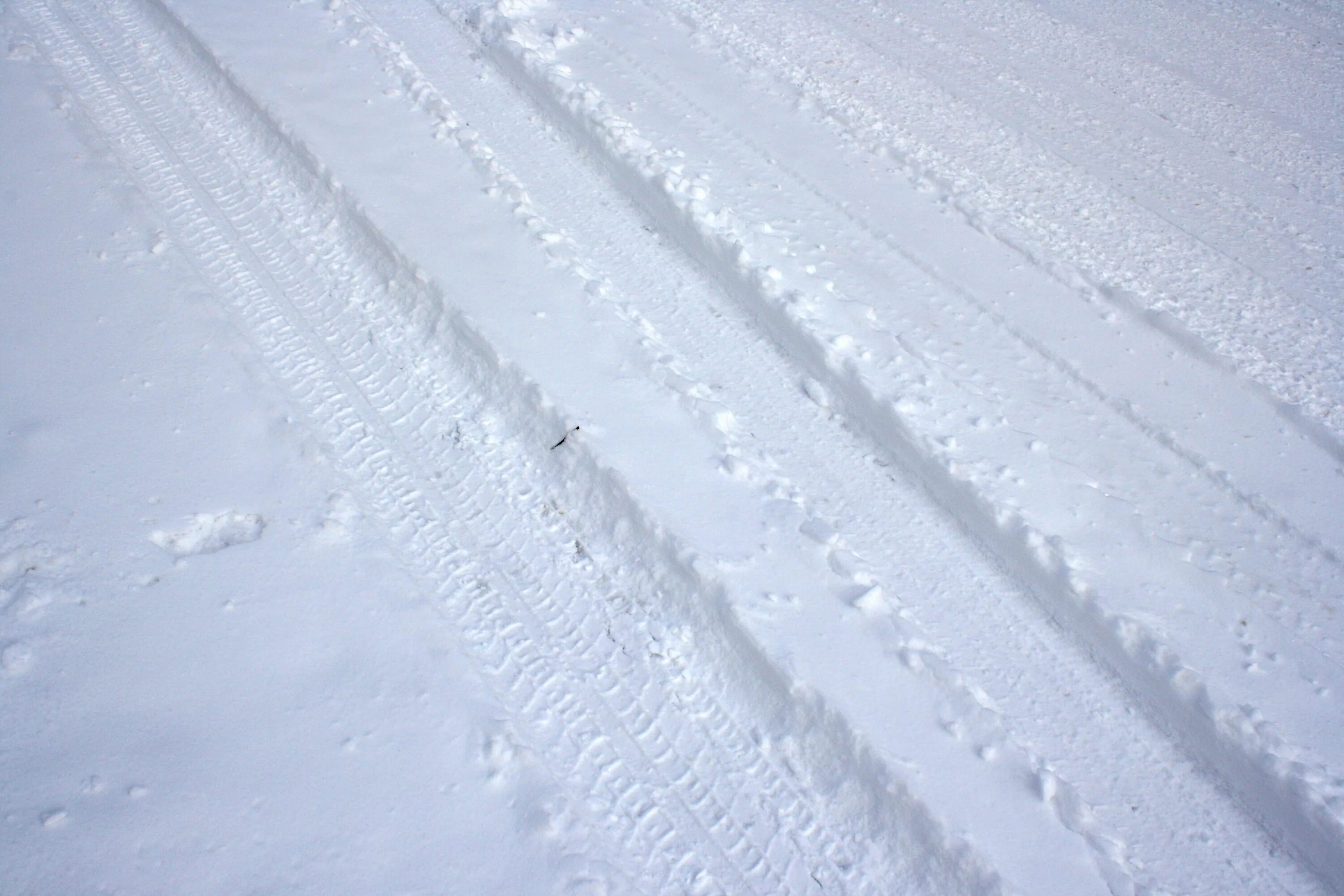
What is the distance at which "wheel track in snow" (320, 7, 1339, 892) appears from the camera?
387 centimetres

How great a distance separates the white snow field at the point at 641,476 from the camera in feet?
7.92

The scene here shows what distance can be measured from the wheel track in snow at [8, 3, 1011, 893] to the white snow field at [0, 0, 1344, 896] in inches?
0.6

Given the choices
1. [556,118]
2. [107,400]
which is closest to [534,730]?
[107,400]

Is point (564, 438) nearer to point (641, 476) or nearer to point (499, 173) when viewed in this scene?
point (641, 476)

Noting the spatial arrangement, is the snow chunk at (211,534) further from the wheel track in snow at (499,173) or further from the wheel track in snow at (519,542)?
the wheel track in snow at (499,173)

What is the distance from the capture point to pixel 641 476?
320 cm

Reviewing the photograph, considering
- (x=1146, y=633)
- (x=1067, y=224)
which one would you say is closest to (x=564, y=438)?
(x=1146, y=633)

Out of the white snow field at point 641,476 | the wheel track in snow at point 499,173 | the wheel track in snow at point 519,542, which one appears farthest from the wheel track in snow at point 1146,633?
the wheel track in snow at point 519,542

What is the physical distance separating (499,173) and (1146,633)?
131 inches

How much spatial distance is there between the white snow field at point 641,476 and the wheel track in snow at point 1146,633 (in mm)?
14

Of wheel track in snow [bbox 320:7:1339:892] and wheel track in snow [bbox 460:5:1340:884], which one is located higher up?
wheel track in snow [bbox 320:7:1339:892]

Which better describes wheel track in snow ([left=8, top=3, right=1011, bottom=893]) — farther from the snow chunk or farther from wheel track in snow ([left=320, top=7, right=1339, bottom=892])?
wheel track in snow ([left=320, top=7, right=1339, bottom=892])

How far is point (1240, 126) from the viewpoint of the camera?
545cm

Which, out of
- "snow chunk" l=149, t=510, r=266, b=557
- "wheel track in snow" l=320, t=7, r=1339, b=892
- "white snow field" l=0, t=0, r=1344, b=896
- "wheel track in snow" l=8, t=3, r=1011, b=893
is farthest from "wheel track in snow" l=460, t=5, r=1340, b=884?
"snow chunk" l=149, t=510, r=266, b=557
